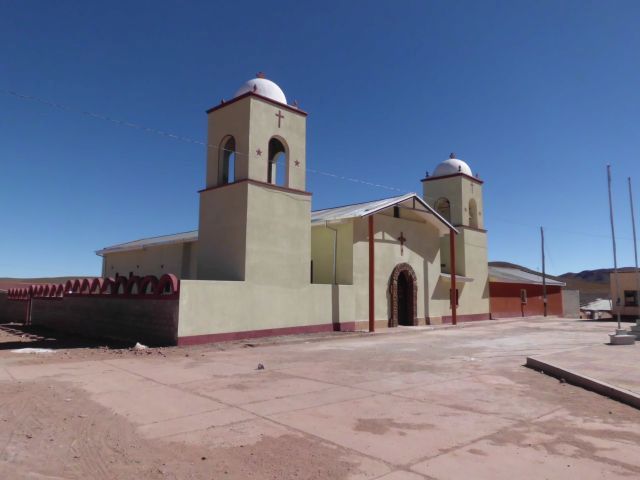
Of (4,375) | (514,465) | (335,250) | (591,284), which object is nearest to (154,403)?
(4,375)

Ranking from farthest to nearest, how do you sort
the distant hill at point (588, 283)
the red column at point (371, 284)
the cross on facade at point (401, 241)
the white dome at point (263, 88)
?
the distant hill at point (588, 283), the cross on facade at point (401, 241), the red column at point (371, 284), the white dome at point (263, 88)

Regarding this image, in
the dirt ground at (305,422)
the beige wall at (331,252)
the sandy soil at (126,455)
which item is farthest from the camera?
the beige wall at (331,252)

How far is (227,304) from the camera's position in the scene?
1530cm

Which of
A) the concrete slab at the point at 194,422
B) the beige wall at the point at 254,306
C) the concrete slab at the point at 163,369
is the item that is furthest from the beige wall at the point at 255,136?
the concrete slab at the point at 194,422

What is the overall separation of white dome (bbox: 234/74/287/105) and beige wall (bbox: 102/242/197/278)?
11.3 meters

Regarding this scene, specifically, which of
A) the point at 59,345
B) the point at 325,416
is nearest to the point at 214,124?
the point at 59,345

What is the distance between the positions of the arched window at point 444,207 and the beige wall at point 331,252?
11.1 meters

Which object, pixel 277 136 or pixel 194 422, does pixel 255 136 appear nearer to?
pixel 277 136

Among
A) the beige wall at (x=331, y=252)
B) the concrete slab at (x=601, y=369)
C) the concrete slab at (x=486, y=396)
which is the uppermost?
the beige wall at (x=331, y=252)

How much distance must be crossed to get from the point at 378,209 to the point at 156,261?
16393 mm

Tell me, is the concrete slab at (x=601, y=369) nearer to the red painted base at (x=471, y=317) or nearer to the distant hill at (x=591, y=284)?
the red painted base at (x=471, y=317)

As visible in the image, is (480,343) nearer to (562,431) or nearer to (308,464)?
(562,431)

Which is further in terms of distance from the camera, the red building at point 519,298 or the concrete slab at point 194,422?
the red building at point 519,298

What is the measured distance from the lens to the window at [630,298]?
34.4 meters
